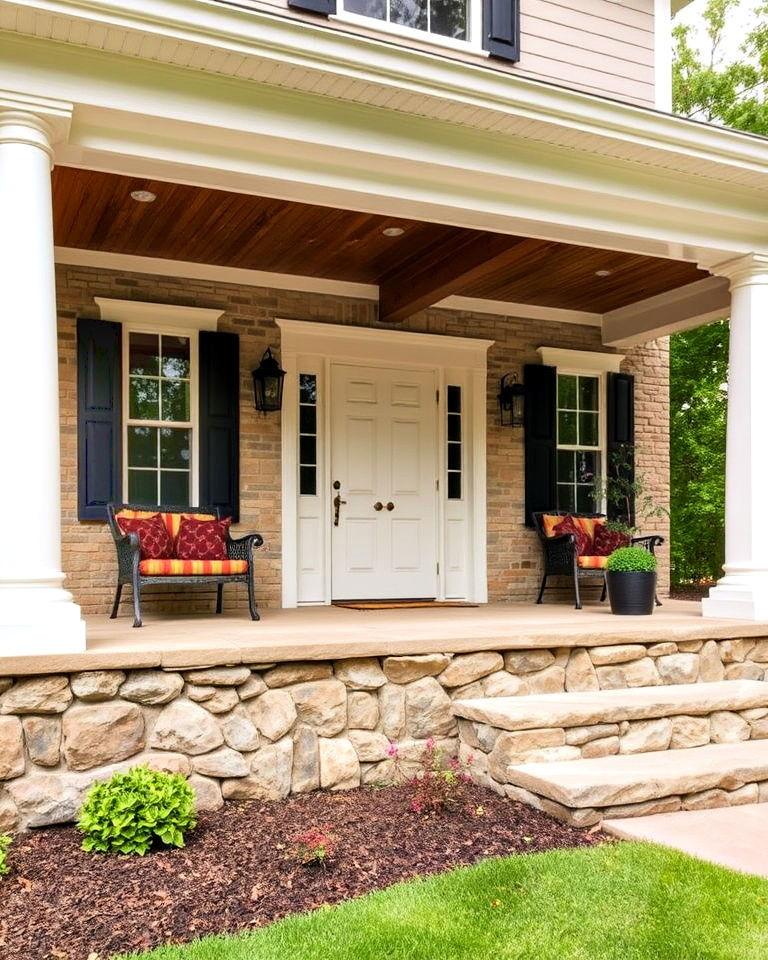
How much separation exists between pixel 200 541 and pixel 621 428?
4186 millimetres

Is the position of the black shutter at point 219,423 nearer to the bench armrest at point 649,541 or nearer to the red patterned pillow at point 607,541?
the red patterned pillow at point 607,541

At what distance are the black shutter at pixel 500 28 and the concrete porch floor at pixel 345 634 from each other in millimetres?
3795

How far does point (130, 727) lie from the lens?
3883 millimetres

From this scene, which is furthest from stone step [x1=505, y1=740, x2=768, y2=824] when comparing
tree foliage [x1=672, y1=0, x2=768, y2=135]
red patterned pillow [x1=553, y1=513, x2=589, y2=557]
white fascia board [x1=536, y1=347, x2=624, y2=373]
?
tree foliage [x1=672, y1=0, x2=768, y2=135]

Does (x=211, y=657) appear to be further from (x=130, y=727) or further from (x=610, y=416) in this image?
(x=610, y=416)

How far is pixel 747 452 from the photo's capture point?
580cm

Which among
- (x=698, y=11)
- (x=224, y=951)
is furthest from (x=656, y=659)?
(x=698, y=11)

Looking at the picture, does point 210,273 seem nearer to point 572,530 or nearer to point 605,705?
point 572,530

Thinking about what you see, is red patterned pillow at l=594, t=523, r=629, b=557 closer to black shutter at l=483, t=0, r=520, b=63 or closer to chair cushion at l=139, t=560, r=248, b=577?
chair cushion at l=139, t=560, r=248, b=577

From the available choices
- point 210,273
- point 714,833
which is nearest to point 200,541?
point 210,273

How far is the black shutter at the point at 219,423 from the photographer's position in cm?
688

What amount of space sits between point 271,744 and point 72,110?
291cm

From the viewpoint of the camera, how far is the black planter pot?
6.13m

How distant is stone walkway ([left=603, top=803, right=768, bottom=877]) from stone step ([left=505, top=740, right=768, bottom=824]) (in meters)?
0.06
